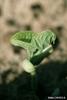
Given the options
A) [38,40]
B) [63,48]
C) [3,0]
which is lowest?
[63,48]

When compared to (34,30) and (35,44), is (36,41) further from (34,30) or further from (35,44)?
(34,30)

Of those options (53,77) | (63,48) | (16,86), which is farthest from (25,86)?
(63,48)

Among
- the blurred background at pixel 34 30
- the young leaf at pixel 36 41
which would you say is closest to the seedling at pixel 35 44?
the young leaf at pixel 36 41

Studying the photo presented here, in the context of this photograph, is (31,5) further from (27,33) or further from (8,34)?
(27,33)

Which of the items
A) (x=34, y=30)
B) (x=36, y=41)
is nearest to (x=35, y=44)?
(x=36, y=41)

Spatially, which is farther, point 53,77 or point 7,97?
point 53,77

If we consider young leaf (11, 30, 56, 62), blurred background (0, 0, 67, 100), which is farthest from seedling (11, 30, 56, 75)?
blurred background (0, 0, 67, 100)

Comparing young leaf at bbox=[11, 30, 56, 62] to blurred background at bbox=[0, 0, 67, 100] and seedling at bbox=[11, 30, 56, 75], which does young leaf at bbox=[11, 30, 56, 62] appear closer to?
seedling at bbox=[11, 30, 56, 75]

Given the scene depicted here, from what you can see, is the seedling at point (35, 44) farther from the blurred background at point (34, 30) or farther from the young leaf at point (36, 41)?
the blurred background at point (34, 30)
